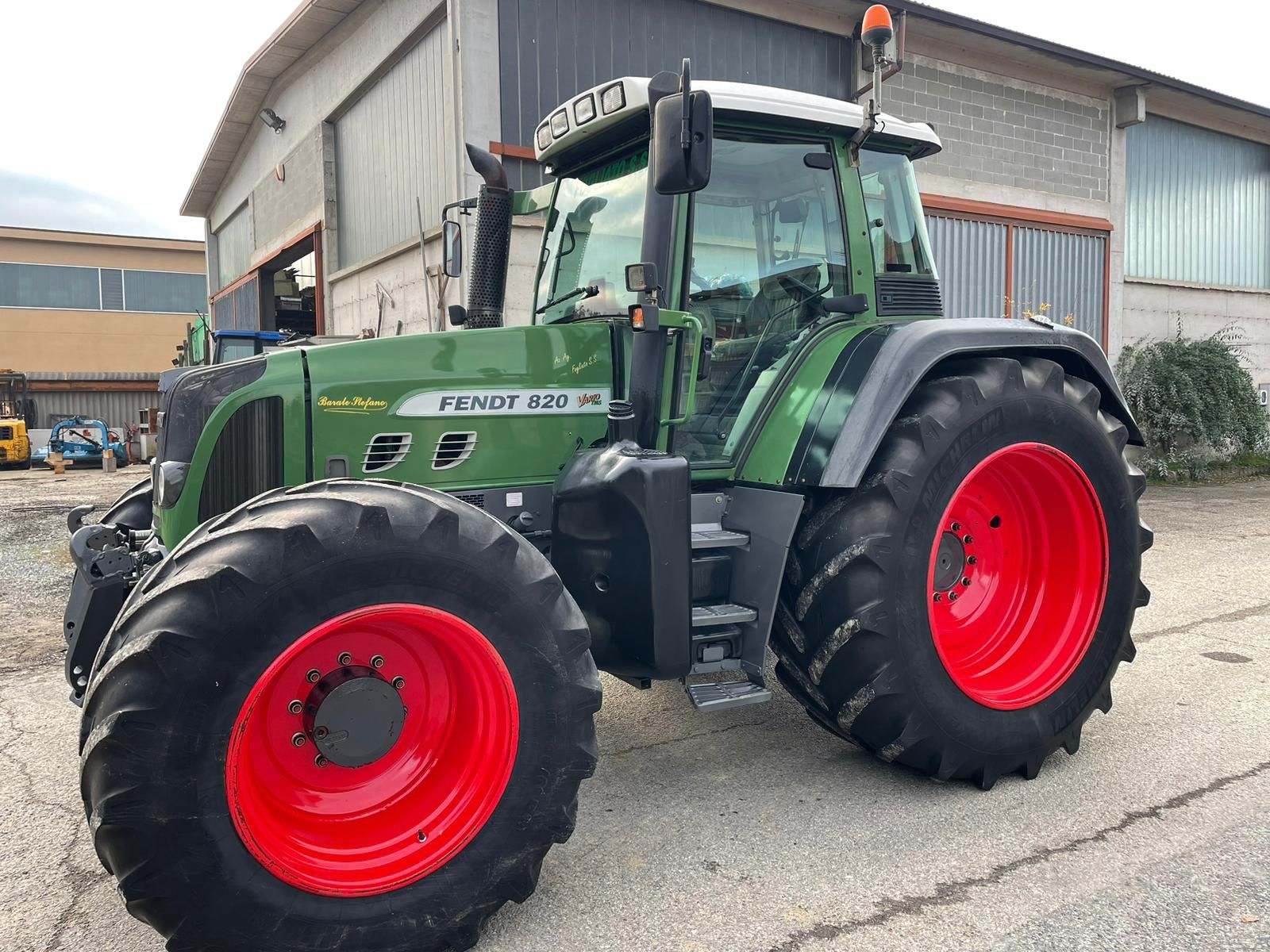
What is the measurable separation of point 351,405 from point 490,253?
139 cm

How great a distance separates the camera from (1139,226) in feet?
44.7

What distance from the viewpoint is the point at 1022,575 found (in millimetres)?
3768

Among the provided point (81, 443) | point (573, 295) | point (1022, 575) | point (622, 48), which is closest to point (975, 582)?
point (1022, 575)

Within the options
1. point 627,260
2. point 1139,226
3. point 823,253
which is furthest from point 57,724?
point 1139,226

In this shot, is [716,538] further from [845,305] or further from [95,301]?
[95,301]

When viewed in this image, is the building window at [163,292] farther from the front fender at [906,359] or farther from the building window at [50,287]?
the front fender at [906,359]

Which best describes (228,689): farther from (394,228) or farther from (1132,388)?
(1132,388)

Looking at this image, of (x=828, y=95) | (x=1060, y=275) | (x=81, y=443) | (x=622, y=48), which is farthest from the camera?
(x=81, y=443)

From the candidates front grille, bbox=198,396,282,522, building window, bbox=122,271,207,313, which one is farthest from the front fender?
building window, bbox=122,271,207,313

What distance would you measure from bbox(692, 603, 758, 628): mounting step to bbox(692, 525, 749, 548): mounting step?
0.21 m

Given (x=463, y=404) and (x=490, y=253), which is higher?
(x=490, y=253)

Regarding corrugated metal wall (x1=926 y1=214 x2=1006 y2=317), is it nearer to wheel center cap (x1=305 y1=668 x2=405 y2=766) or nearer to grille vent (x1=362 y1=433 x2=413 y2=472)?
grille vent (x1=362 y1=433 x2=413 y2=472)

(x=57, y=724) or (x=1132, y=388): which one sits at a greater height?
(x=1132, y=388)

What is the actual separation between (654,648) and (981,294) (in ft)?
34.2
